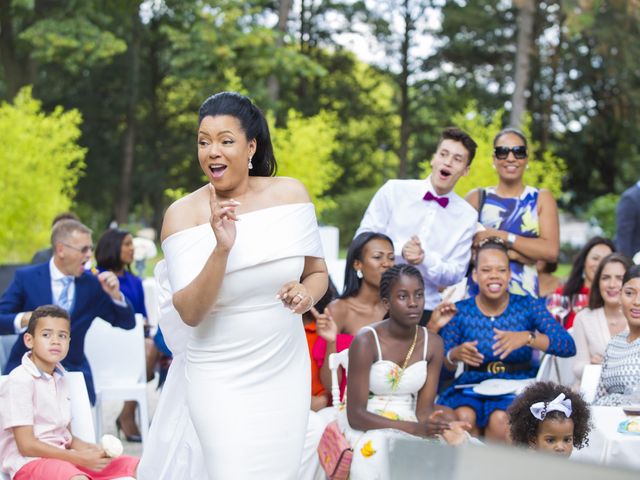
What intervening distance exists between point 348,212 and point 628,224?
3124cm

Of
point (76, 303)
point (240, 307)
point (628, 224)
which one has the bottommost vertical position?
point (76, 303)

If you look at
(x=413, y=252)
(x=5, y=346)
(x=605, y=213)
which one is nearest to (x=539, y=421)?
(x=413, y=252)

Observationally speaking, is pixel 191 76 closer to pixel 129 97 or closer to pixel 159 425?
pixel 129 97

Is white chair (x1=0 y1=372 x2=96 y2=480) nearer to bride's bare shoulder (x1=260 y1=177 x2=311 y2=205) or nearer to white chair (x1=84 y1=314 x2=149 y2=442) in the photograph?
white chair (x1=84 y1=314 x2=149 y2=442)

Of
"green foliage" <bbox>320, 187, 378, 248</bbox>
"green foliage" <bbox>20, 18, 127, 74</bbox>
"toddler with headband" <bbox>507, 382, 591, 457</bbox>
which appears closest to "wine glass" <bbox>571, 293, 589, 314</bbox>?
"toddler with headband" <bbox>507, 382, 591, 457</bbox>

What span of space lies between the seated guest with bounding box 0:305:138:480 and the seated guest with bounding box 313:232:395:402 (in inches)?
55.0

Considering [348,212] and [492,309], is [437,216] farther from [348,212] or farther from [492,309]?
[348,212]

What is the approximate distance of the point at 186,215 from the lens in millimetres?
3664

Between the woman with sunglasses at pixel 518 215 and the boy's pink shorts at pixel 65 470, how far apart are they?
2.47m

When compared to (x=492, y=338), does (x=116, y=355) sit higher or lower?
lower

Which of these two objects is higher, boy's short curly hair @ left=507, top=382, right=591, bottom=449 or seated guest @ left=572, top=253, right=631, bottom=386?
seated guest @ left=572, top=253, right=631, bottom=386

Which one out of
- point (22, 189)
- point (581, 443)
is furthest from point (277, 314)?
point (22, 189)

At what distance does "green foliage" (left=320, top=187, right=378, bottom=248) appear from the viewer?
38.8m

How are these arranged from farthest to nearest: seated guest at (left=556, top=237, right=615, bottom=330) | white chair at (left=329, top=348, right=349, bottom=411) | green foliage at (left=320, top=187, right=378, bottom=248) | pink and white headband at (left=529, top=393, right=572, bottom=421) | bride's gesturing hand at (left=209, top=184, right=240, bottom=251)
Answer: green foliage at (left=320, top=187, right=378, bottom=248)
seated guest at (left=556, top=237, right=615, bottom=330)
white chair at (left=329, top=348, right=349, bottom=411)
pink and white headband at (left=529, top=393, right=572, bottom=421)
bride's gesturing hand at (left=209, top=184, right=240, bottom=251)
